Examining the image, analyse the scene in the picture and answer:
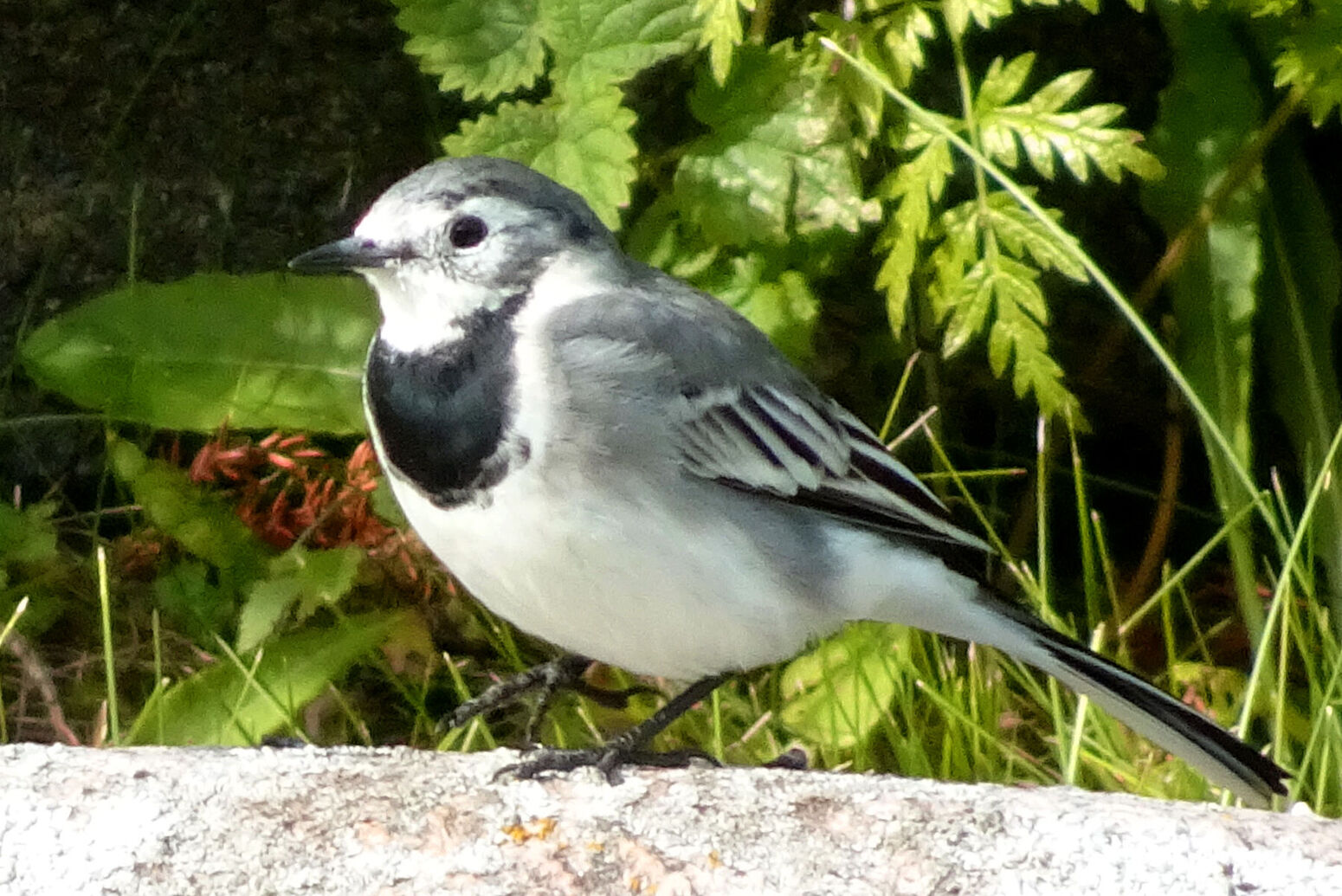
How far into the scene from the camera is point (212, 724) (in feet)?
8.00

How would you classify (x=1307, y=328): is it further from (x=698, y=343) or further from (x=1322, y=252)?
(x=698, y=343)

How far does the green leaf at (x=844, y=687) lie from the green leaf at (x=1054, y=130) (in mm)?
787

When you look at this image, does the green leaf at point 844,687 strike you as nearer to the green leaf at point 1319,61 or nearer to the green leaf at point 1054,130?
the green leaf at point 1054,130

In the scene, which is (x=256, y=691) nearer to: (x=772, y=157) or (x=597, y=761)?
(x=597, y=761)

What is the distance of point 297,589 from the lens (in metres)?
2.62

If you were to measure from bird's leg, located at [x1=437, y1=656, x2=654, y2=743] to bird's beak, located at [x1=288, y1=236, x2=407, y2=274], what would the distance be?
26.6 inches

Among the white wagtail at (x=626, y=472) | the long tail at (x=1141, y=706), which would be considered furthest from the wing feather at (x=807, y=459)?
the long tail at (x=1141, y=706)

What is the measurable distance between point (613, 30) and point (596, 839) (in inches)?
49.0

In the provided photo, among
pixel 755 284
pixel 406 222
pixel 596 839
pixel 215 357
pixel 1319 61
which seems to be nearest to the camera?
pixel 596 839

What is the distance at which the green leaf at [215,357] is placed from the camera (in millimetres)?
2725

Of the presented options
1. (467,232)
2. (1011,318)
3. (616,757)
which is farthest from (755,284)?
(616,757)

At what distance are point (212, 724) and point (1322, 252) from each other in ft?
6.78

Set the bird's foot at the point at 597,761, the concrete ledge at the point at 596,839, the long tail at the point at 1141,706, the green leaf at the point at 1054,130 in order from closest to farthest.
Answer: the concrete ledge at the point at 596,839 → the bird's foot at the point at 597,761 → the long tail at the point at 1141,706 → the green leaf at the point at 1054,130

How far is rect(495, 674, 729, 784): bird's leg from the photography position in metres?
1.82
